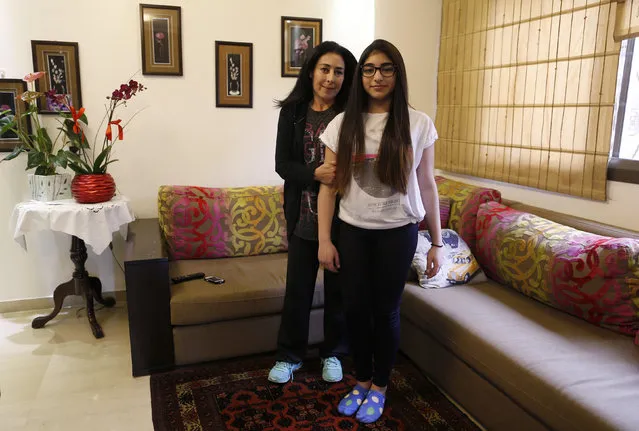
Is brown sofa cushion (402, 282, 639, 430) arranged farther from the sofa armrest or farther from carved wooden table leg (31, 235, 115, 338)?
carved wooden table leg (31, 235, 115, 338)

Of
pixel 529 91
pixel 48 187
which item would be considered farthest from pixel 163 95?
pixel 529 91

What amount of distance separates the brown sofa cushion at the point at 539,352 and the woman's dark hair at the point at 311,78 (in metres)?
0.95

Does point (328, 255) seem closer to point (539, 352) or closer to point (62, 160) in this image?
point (539, 352)

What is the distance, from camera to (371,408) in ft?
6.20

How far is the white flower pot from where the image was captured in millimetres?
2543

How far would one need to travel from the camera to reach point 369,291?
1.78m

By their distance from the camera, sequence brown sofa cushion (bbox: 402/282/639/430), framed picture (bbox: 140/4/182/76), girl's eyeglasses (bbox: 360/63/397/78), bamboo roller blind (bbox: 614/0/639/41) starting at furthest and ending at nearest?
framed picture (bbox: 140/4/182/76), bamboo roller blind (bbox: 614/0/639/41), girl's eyeglasses (bbox: 360/63/397/78), brown sofa cushion (bbox: 402/282/639/430)

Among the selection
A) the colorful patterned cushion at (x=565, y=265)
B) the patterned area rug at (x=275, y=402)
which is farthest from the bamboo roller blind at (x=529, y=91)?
the patterned area rug at (x=275, y=402)

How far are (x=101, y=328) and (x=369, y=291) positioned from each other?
165cm

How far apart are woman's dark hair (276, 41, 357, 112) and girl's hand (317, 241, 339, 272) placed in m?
0.53

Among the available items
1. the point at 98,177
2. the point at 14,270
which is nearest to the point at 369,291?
the point at 98,177

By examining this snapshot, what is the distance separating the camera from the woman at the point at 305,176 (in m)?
1.86

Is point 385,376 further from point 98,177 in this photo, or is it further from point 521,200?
point 98,177

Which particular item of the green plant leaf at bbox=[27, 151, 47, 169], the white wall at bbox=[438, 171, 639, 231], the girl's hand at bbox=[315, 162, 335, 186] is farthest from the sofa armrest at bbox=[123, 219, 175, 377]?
the white wall at bbox=[438, 171, 639, 231]
